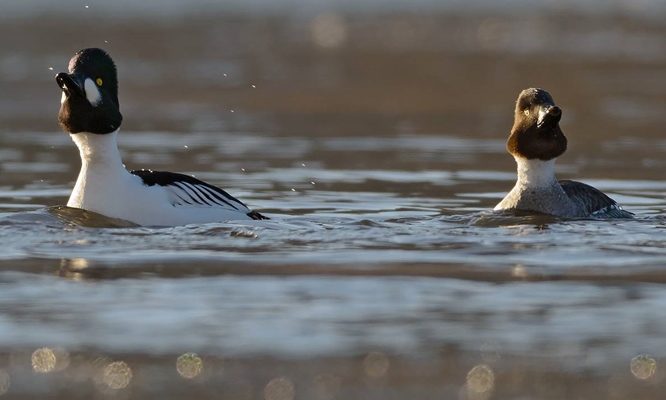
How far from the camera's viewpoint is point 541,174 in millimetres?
10906

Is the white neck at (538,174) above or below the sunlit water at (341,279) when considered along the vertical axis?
above

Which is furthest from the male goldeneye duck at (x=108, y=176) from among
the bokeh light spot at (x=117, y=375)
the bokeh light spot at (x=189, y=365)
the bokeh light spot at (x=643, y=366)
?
the bokeh light spot at (x=643, y=366)

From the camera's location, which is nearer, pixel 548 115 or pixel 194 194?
Answer: pixel 194 194


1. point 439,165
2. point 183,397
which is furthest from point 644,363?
point 439,165

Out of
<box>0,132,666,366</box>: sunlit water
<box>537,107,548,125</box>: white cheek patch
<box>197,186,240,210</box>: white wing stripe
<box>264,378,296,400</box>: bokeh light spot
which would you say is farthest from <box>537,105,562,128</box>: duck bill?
<box>264,378,296,400</box>: bokeh light spot

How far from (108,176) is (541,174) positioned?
309 cm

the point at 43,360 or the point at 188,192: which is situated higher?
the point at 188,192

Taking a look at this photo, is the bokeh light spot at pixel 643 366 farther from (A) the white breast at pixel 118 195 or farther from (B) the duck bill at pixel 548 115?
(B) the duck bill at pixel 548 115

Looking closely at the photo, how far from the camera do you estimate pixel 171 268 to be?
841 centimetres

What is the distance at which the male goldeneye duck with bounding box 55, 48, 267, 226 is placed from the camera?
9.70 m

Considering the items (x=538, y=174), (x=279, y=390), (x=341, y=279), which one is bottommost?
(x=279, y=390)

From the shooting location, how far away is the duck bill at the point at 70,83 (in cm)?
956

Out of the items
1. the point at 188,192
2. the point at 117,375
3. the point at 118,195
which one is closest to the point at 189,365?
the point at 117,375

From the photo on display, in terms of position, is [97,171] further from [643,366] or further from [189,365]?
[643,366]
